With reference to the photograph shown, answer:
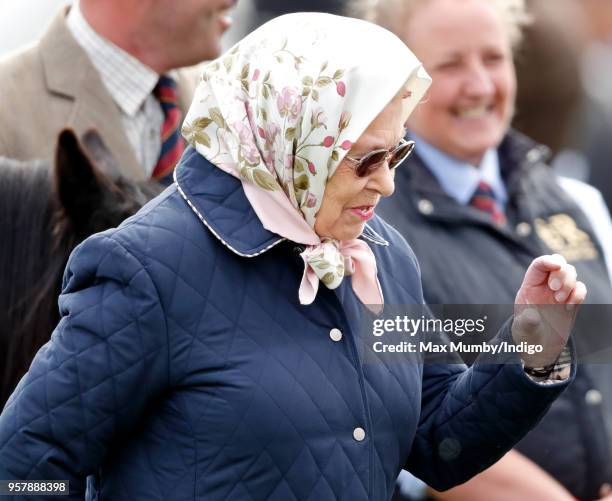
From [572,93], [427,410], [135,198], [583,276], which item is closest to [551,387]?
[427,410]

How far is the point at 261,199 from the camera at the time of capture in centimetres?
268

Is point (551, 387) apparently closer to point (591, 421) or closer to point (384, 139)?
point (384, 139)

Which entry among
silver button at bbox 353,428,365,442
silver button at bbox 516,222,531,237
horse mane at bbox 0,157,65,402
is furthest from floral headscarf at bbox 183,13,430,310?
silver button at bbox 516,222,531,237

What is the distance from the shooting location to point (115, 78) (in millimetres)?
4176

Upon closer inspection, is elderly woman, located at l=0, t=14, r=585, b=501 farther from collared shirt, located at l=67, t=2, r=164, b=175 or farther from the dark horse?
collared shirt, located at l=67, t=2, r=164, b=175

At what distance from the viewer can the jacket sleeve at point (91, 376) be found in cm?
253

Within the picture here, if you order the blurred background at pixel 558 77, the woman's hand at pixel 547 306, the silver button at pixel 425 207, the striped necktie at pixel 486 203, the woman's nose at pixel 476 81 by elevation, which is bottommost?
the blurred background at pixel 558 77

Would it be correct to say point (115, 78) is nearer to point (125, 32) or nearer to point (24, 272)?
point (125, 32)

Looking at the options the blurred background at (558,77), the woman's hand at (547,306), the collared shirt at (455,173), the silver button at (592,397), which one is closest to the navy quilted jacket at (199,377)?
the woman's hand at (547,306)

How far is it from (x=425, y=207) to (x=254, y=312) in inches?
57.6

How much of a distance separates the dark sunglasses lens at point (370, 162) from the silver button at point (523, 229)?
1.61m

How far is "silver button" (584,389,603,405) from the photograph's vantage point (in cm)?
398

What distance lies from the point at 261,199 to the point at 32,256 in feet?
2.51

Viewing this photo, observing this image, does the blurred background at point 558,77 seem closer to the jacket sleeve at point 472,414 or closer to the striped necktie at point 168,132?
the striped necktie at point 168,132
